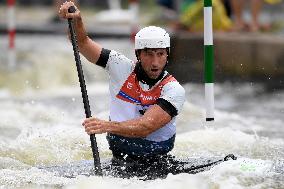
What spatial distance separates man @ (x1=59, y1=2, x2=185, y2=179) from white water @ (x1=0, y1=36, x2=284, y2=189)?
0.42 meters

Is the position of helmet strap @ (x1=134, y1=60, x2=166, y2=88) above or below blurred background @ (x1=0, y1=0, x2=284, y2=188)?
above

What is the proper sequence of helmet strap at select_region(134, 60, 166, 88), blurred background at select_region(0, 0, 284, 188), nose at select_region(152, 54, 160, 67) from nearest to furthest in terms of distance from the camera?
nose at select_region(152, 54, 160, 67), helmet strap at select_region(134, 60, 166, 88), blurred background at select_region(0, 0, 284, 188)

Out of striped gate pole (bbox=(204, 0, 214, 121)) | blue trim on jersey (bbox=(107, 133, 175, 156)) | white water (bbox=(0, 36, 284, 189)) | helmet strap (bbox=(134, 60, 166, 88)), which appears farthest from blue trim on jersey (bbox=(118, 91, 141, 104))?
striped gate pole (bbox=(204, 0, 214, 121))

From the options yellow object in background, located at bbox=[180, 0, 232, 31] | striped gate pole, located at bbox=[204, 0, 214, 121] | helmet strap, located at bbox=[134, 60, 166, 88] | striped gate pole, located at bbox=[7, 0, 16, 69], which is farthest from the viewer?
yellow object in background, located at bbox=[180, 0, 232, 31]

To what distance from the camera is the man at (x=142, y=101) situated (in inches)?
257

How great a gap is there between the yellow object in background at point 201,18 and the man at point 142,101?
7.84 metres

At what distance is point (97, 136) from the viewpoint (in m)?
8.73

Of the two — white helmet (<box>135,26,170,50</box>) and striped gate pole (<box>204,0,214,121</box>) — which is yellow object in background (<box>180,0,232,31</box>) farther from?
white helmet (<box>135,26,170,50</box>)

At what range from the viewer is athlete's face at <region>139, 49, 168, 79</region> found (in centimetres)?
657

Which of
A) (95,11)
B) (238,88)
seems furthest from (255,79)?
(95,11)

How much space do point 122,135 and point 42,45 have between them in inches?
392

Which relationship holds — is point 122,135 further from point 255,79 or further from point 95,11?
point 95,11

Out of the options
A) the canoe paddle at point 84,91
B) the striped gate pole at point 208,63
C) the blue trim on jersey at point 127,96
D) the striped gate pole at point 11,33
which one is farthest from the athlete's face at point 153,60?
the striped gate pole at point 11,33

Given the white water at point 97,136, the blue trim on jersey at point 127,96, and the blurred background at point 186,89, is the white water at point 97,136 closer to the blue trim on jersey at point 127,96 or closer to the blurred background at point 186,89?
the blurred background at point 186,89
